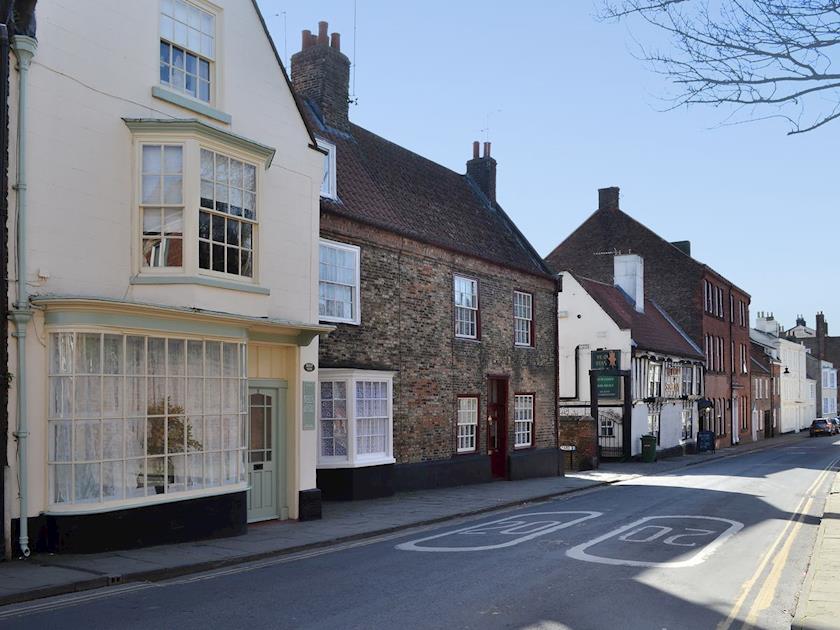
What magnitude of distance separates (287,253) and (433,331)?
300 inches

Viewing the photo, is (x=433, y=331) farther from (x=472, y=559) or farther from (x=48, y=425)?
(x=48, y=425)

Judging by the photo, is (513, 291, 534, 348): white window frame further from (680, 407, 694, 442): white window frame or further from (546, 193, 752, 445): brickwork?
(546, 193, 752, 445): brickwork

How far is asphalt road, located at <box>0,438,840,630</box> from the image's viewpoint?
27.1 feet

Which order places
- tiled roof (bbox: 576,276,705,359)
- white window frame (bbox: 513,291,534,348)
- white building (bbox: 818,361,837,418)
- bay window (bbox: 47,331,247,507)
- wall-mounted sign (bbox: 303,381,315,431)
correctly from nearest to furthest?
bay window (bbox: 47,331,247,507)
wall-mounted sign (bbox: 303,381,315,431)
white window frame (bbox: 513,291,534,348)
tiled roof (bbox: 576,276,705,359)
white building (bbox: 818,361,837,418)

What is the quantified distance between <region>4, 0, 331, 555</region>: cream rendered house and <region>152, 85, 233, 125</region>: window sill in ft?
0.11

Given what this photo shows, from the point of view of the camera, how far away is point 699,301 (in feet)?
159

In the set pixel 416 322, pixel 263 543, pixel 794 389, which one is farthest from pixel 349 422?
pixel 794 389

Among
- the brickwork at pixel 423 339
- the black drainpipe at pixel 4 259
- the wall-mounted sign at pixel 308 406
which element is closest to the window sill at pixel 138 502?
the black drainpipe at pixel 4 259

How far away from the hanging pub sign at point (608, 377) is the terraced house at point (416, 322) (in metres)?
7.67

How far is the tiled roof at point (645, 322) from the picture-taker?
→ 37.4m

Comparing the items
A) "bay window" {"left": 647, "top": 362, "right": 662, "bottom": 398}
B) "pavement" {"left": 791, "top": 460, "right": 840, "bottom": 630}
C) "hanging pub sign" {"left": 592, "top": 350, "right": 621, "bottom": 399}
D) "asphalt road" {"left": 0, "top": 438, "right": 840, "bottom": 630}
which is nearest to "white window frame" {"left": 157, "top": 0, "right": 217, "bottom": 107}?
"asphalt road" {"left": 0, "top": 438, "right": 840, "bottom": 630}

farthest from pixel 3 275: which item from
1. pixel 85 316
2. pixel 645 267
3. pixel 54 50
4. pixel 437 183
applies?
pixel 645 267

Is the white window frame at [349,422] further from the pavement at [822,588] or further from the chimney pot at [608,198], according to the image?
the chimney pot at [608,198]

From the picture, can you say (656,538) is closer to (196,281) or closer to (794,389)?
(196,281)
